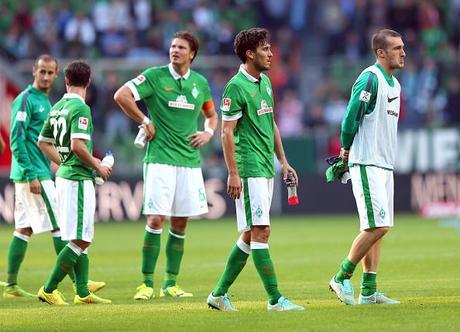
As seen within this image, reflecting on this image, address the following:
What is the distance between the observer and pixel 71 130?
11.2 metres

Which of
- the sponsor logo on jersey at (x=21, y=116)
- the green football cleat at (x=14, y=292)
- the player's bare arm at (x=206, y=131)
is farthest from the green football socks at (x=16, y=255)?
the player's bare arm at (x=206, y=131)

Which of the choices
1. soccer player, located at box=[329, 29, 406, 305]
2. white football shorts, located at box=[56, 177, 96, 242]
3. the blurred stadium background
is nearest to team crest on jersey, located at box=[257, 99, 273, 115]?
soccer player, located at box=[329, 29, 406, 305]

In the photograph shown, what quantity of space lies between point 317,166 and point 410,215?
235 cm

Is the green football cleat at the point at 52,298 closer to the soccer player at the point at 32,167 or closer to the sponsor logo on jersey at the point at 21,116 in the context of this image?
the soccer player at the point at 32,167

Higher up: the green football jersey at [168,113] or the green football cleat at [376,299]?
the green football jersey at [168,113]

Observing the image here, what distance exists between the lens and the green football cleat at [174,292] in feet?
39.5

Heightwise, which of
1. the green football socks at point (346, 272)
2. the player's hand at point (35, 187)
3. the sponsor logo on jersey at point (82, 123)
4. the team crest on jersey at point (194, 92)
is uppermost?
the team crest on jersey at point (194, 92)

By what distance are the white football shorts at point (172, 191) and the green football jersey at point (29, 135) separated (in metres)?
1.43

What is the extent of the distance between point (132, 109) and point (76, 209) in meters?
1.44

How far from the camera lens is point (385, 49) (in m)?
10.8

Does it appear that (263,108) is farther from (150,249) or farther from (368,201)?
(150,249)

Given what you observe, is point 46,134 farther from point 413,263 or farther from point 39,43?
point 39,43

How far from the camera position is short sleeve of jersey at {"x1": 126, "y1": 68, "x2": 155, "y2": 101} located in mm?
12344

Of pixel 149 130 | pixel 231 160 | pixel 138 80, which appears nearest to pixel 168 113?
pixel 149 130
